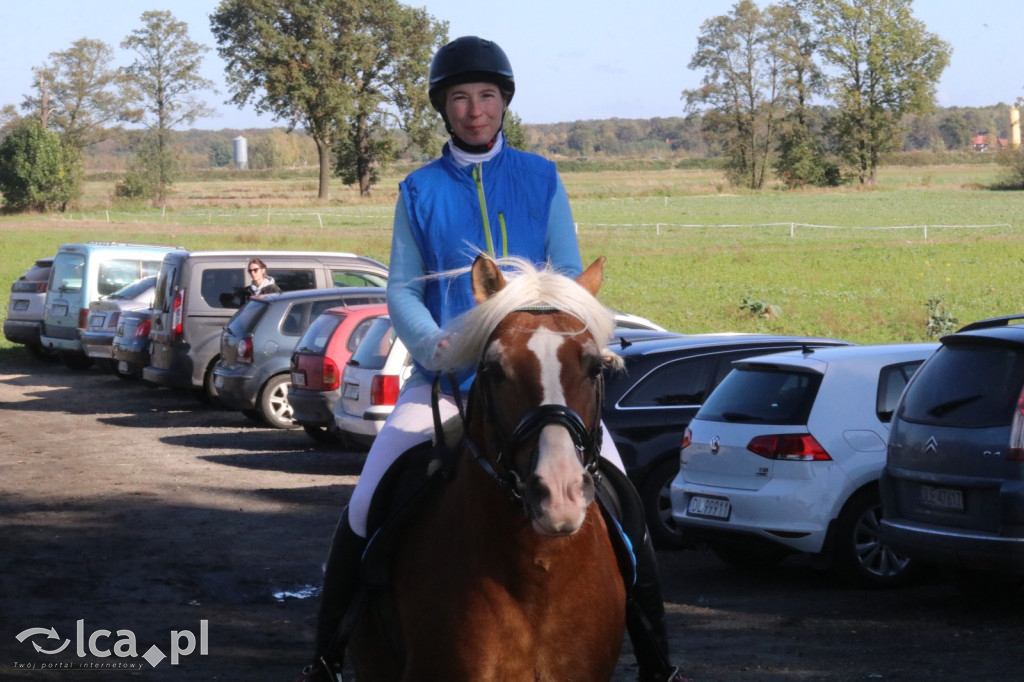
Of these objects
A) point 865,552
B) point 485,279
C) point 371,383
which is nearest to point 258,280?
point 371,383

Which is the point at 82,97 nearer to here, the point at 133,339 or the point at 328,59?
the point at 328,59

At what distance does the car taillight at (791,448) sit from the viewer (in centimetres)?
912

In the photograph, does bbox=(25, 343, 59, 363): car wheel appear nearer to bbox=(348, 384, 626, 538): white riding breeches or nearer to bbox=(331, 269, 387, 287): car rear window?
bbox=(331, 269, 387, 287): car rear window

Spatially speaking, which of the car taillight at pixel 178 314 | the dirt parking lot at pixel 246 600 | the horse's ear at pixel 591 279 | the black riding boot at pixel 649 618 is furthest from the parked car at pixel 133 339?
the horse's ear at pixel 591 279

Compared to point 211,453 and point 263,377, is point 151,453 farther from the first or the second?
point 263,377

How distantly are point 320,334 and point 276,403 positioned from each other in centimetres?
266

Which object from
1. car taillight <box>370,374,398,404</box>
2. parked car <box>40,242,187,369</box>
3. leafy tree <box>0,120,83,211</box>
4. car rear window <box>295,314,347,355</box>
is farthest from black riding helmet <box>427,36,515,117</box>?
leafy tree <box>0,120,83,211</box>

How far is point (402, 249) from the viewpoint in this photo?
4254 mm

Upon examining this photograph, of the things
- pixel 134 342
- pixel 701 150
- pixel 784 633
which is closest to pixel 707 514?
pixel 784 633

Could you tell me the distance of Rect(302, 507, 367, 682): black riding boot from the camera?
4.34m

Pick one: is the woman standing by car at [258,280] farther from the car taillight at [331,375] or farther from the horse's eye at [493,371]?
the horse's eye at [493,371]

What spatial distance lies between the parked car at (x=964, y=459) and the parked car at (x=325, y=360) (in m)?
8.73

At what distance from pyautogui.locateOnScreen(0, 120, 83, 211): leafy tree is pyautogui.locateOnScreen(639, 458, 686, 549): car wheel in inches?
3170

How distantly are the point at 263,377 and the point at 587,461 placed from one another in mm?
15248
